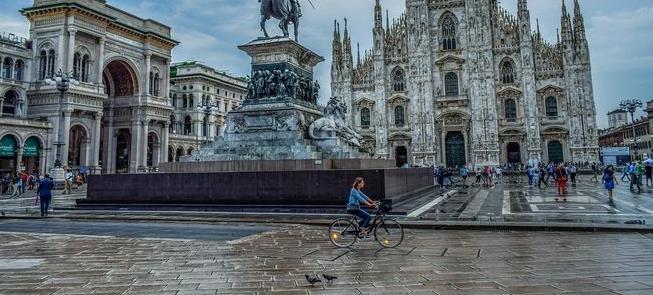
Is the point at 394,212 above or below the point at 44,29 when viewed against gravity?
below

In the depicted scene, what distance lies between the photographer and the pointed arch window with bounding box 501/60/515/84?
45.1 metres

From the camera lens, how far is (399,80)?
49.2 m

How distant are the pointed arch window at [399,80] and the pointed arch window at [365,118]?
4.22 m

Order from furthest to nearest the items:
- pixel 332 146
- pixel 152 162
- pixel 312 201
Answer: pixel 152 162, pixel 332 146, pixel 312 201

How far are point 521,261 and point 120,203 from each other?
12.2 metres

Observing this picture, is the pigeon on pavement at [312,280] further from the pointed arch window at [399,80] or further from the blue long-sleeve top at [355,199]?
the pointed arch window at [399,80]

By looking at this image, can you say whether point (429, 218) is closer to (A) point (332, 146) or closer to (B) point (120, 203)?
(A) point (332, 146)

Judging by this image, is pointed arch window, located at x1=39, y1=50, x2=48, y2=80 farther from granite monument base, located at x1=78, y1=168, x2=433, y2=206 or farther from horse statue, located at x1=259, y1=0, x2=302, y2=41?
horse statue, located at x1=259, y1=0, x2=302, y2=41

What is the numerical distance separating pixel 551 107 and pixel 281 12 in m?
38.6

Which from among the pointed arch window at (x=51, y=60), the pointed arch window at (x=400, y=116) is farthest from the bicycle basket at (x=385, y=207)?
the pointed arch window at (x=400, y=116)

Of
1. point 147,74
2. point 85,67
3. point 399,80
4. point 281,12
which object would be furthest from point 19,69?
point 399,80

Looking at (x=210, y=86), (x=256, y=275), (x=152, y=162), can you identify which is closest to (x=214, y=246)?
(x=256, y=275)

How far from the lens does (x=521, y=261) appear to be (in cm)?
598

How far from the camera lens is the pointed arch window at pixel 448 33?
4734 cm
